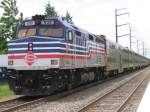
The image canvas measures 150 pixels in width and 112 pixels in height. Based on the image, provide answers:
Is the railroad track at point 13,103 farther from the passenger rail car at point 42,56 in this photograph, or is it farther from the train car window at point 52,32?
the train car window at point 52,32

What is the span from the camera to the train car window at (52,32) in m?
19.1

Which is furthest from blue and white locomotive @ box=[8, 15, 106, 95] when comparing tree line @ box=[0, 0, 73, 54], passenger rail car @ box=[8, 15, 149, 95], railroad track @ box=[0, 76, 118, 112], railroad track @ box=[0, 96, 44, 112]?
tree line @ box=[0, 0, 73, 54]

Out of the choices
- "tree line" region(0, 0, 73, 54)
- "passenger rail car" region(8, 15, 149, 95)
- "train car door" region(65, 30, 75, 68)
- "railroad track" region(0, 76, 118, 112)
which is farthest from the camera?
"tree line" region(0, 0, 73, 54)

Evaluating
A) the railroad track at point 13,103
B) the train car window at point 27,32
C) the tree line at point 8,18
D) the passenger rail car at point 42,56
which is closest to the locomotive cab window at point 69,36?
the passenger rail car at point 42,56

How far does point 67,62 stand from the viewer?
19.6 meters

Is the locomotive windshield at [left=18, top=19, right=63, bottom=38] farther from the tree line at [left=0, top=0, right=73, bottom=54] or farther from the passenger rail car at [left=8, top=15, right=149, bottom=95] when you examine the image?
the tree line at [left=0, top=0, right=73, bottom=54]

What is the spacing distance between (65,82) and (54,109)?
17.4 ft

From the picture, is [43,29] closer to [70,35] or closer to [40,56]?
[70,35]

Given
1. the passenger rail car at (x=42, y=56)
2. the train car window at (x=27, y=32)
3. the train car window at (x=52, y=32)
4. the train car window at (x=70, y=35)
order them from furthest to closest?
the train car window at (x=70, y=35) → the train car window at (x=27, y=32) → the train car window at (x=52, y=32) → the passenger rail car at (x=42, y=56)

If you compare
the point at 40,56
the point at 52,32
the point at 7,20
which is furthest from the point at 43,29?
the point at 7,20

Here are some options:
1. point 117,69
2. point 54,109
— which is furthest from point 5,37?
point 54,109

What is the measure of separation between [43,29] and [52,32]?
436 millimetres

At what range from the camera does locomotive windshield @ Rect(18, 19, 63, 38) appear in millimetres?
19109

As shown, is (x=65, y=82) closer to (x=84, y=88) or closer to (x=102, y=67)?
(x=84, y=88)
